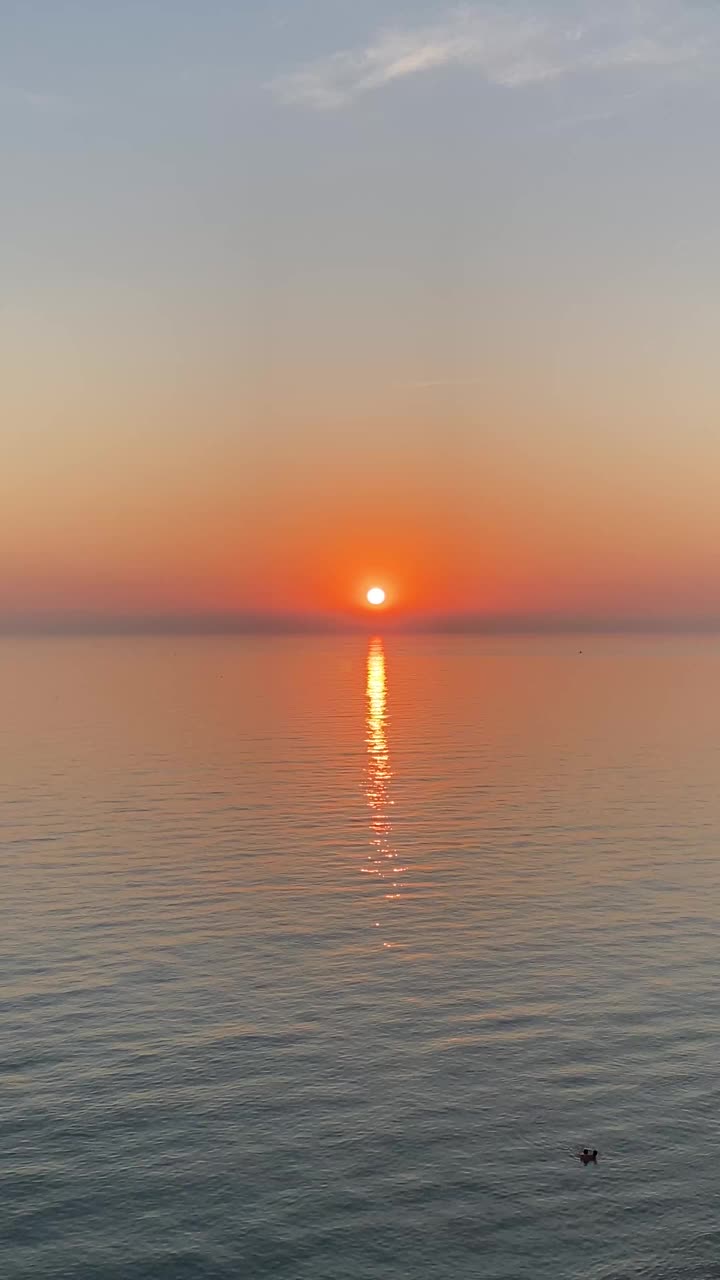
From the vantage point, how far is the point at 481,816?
14300 centimetres

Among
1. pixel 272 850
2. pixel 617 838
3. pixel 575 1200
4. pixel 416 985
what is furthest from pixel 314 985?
pixel 617 838

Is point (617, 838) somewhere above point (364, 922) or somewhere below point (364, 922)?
above

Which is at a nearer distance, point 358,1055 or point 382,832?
point 358,1055

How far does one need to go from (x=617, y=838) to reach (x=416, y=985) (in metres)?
57.4

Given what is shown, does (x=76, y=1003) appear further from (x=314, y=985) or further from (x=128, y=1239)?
(x=128, y=1239)

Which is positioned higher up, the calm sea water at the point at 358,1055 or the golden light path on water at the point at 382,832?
the golden light path on water at the point at 382,832

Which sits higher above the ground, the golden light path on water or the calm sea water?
the golden light path on water

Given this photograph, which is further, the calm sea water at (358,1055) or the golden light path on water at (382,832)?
the golden light path on water at (382,832)

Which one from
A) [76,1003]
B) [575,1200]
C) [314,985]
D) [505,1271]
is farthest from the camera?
[314,985]

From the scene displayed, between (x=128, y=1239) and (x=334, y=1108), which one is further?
(x=334, y=1108)

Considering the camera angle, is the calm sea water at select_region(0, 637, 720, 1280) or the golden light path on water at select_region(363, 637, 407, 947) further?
the golden light path on water at select_region(363, 637, 407, 947)

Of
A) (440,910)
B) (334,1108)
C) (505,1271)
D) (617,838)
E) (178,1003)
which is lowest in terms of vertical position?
(505,1271)

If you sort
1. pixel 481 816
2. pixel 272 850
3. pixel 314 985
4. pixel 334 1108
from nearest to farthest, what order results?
1. pixel 334 1108
2. pixel 314 985
3. pixel 272 850
4. pixel 481 816

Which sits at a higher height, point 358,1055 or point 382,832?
point 382,832
